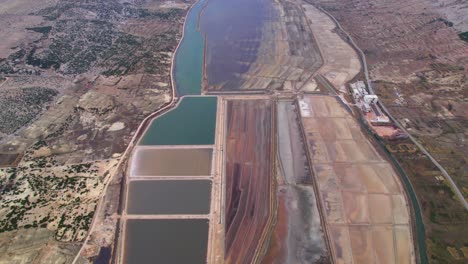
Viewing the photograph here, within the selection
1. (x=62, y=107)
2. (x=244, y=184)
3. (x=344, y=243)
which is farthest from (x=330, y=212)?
(x=62, y=107)

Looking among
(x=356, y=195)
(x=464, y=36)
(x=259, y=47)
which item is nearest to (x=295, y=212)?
(x=356, y=195)

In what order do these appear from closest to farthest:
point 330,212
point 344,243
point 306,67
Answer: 1. point 344,243
2. point 330,212
3. point 306,67

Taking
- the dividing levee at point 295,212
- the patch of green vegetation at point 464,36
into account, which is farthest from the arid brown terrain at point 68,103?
the patch of green vegetation at point 464,36

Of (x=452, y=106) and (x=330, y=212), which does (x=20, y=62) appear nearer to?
(x=330, y=212)

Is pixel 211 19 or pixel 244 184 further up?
pixel 211 19

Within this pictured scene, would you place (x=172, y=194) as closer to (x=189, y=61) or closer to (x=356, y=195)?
(x=356, y=195)

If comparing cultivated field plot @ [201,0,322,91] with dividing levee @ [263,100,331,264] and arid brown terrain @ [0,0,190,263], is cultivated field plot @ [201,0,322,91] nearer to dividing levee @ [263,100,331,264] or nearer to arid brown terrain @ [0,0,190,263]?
arid brown terrain @ [0,0,190,263]
